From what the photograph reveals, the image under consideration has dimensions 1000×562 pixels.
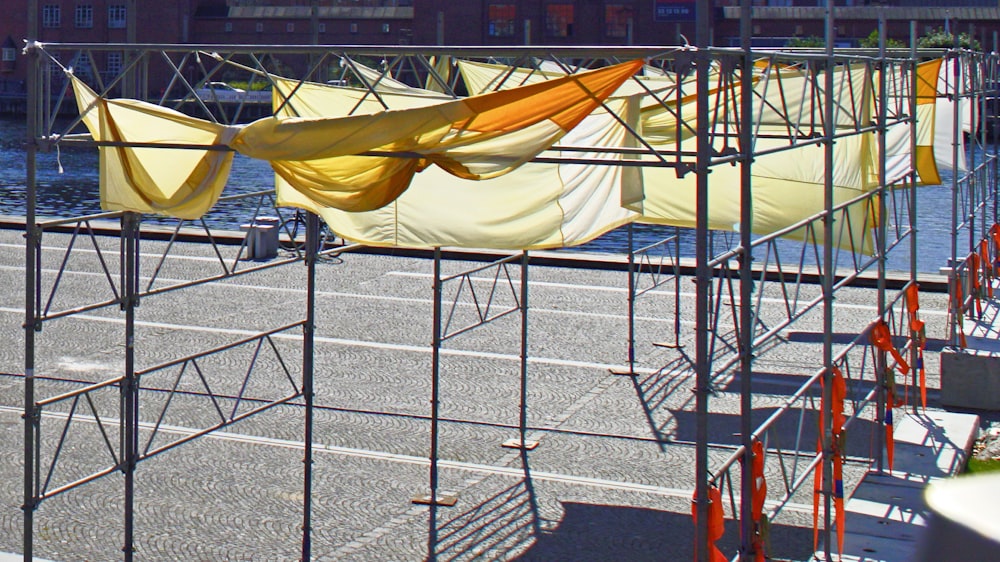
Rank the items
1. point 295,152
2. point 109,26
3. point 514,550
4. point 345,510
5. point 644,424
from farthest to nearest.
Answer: point 109,26 → point 644,424 → point 345,510 → point 514,550 → point 295,152

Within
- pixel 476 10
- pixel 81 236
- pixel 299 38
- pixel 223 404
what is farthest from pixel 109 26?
pixel 223 404

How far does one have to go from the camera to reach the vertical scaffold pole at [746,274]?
272 inches

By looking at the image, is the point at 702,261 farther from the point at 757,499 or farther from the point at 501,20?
the point at 501,20

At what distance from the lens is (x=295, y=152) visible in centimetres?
727

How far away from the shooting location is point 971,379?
13227 mm

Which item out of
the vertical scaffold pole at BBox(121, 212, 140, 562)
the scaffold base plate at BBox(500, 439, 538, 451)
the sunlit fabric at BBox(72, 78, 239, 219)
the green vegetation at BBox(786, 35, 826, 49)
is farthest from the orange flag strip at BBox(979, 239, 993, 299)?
the green vegetation at BBox(786, 35, 826, 49)

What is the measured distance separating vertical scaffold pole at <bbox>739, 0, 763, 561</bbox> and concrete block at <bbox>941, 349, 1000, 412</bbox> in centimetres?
644

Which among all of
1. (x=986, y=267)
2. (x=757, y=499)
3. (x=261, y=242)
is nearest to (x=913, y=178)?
(x=757, y=499)

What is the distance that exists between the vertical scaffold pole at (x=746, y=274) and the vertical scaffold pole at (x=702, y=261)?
0.34 metres

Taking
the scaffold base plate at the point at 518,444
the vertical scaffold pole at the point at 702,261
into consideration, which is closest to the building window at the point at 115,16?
the scaffold base plate at the point at 518,444

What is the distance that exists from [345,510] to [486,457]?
1847mm

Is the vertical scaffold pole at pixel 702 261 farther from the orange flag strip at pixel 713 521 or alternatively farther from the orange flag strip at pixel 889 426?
the orange flag strip at pixel 889 426

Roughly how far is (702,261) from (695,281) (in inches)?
112

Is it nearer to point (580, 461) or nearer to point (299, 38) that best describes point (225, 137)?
point (580, 461)
